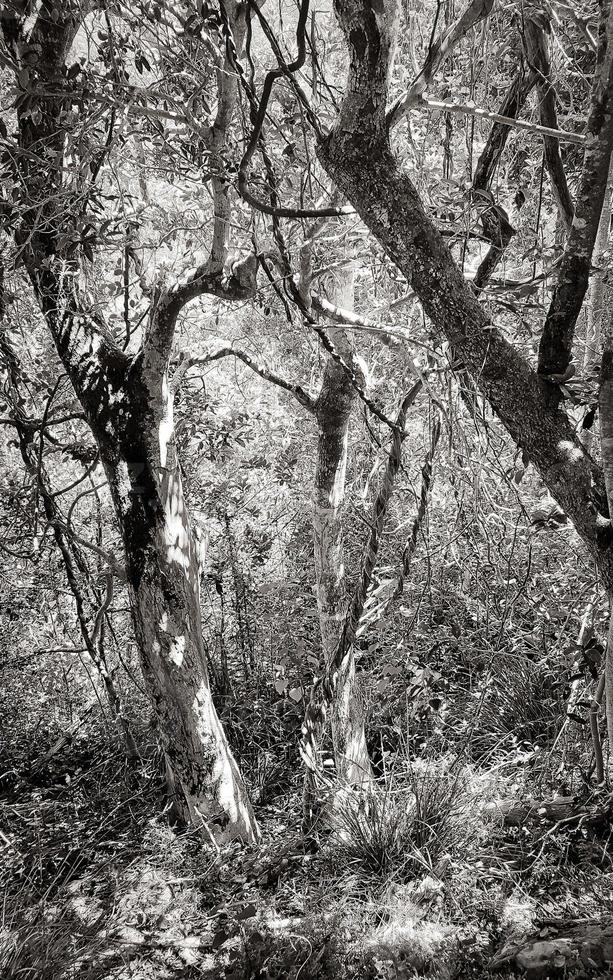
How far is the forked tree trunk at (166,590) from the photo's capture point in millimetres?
2832

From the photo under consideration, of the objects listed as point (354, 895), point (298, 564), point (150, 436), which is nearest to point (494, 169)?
point (150, 436)

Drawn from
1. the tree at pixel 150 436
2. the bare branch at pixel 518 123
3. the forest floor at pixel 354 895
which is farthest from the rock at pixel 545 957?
the bare branch at pixel 518 123

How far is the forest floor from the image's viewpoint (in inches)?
86.8

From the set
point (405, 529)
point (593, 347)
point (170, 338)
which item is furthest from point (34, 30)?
point (405, 529)

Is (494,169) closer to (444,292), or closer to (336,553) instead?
(444,292)

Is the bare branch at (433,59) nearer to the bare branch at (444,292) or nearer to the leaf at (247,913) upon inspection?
the bare branch at (444,292)

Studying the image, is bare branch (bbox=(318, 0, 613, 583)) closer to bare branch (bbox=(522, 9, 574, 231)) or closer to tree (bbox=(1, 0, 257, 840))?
bare branch (bbox=(522, 9, 574, 231))

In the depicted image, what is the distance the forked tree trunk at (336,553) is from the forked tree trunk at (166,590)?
0.68 m

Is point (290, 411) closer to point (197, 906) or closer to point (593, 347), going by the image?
point (593, 347)

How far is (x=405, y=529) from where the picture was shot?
14.5 feet

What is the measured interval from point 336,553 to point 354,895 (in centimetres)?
152

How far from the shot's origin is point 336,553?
133 inches

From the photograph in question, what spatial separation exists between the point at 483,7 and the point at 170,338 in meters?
1.66

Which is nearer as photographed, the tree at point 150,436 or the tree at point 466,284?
the tree at point 466,284
